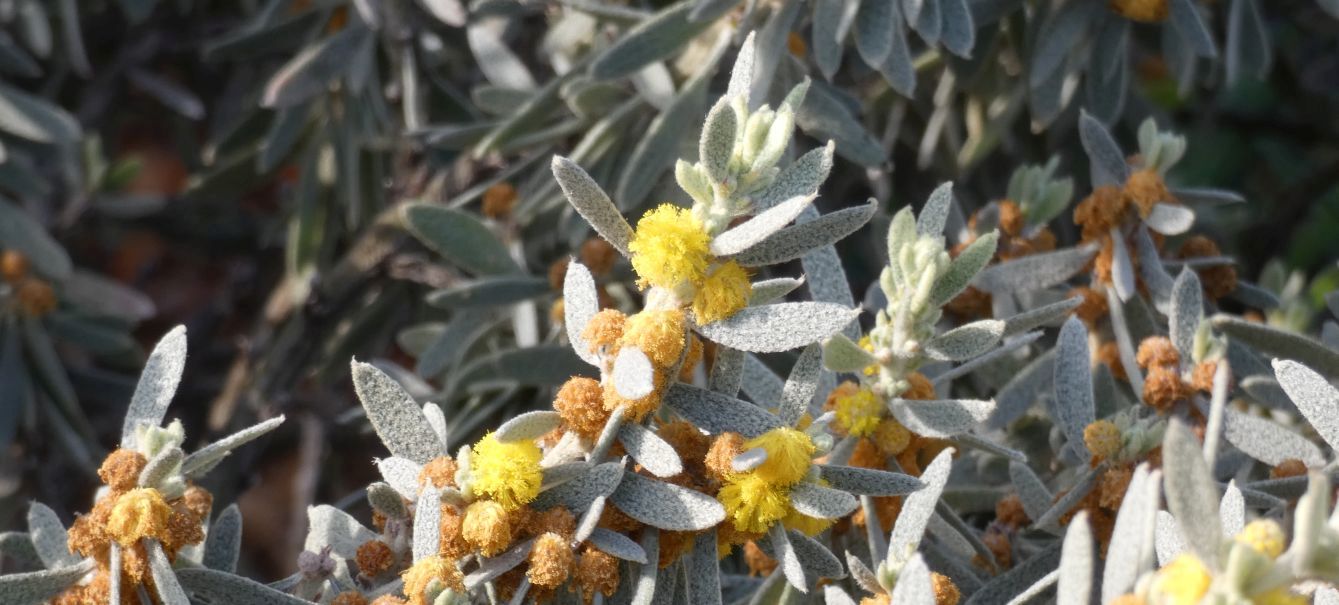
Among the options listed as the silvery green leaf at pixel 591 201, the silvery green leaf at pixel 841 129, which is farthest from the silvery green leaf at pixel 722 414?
the silvery green leaf at pixel 841 129

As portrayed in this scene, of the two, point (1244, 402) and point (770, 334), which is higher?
point (770, 334)

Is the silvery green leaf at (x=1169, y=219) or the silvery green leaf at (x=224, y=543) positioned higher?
the silvery green leaf at (x=1169, y=219)

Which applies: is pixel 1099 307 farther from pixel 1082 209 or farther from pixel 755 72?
pixel 755 72

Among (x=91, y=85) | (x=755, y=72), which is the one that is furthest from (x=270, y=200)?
(x=755, y=72)

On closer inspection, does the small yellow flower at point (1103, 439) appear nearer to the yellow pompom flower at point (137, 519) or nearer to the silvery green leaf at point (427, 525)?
the silvery green leaf at point (427, 525)

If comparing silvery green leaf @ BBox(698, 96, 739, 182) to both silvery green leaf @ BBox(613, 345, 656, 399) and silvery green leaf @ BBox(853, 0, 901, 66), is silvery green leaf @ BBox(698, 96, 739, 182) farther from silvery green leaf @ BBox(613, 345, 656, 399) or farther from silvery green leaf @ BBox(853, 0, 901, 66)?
silvery green leaf @ BBox(853, 0, 901, 66)

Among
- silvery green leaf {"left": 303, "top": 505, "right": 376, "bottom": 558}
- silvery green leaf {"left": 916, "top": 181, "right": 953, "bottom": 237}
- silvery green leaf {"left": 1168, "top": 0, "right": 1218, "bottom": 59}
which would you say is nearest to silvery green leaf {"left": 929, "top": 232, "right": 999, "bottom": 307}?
silvery green leaf {"left": 916, "top": 181, "right": 953, "bottom": 237}

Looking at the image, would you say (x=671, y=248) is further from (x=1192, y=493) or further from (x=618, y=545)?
(x=1192, y=493)
